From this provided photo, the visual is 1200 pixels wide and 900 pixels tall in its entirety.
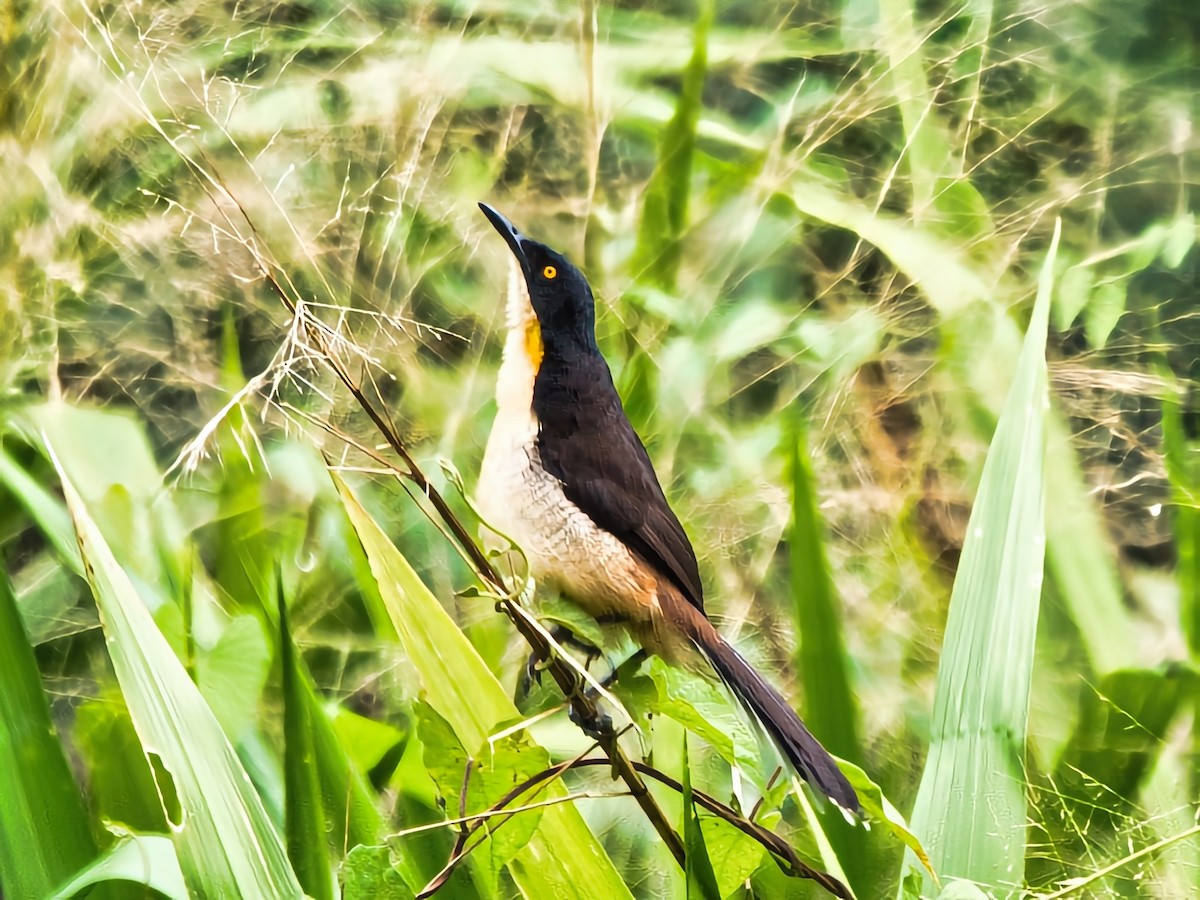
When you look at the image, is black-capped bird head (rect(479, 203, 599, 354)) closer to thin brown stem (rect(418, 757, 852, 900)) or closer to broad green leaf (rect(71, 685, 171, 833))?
thin brown stem (rect(418, 757, 852, 900))

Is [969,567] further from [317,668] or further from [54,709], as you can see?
[54,709]

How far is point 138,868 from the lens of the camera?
0.74 metres

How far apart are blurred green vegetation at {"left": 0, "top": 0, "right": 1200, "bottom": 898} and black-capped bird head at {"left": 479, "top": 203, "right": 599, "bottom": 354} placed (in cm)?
15

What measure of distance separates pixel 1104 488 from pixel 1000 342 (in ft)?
0.57

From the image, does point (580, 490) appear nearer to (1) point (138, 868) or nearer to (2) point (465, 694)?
(2) point (465, 694)

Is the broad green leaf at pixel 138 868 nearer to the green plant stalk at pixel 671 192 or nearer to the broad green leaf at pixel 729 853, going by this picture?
the broad green leaf at pixel 729 853

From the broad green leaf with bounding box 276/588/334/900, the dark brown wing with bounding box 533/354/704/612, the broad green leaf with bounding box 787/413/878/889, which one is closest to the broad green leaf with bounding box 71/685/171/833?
the broad green leaf with bounding box 276/588/334/900

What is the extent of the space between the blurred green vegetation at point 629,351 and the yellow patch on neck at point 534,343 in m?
0.12

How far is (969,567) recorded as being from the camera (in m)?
0.75

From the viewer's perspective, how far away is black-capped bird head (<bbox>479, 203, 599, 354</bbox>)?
0.75 metres

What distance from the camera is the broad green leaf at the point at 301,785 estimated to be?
2.35ft

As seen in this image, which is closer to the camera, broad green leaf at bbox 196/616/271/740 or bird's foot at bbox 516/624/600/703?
bird's foot at bbox 516/624/600/703

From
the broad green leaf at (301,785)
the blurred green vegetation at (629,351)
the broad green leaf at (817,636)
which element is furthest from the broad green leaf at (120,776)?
the broad green leaf at (817,636)

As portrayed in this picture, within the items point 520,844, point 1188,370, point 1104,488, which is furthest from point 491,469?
point 1188,370
